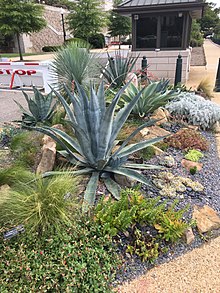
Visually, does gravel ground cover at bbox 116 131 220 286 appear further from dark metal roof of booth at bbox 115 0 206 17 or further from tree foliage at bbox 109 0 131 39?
tree foliage at bbox 109 0 131 39

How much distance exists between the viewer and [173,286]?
6.76ft

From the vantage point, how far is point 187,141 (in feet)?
13.3

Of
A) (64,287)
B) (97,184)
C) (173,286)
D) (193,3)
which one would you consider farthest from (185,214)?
(193,3)

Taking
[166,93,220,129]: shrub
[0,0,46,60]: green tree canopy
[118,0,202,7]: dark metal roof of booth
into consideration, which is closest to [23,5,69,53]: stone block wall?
[0,0,46,60]: green tree canopy

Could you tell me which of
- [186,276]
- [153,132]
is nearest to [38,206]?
[186,276]

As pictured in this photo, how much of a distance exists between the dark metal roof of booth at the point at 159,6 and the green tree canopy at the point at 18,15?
46.4ft

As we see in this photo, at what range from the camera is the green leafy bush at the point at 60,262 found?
5.89ft

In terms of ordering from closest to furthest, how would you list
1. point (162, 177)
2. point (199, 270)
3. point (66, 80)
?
point (199, 270)
point (162, 177)
point (66, 80)

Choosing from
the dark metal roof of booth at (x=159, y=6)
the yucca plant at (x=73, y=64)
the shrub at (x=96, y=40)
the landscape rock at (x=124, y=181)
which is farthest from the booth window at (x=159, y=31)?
the shrub at (x=96, y=40)

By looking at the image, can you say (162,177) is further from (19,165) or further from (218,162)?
(19,165)

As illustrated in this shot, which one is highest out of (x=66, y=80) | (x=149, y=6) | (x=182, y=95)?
(x=149, y=6)

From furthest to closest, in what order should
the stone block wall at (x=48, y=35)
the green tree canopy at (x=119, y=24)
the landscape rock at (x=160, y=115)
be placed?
1. the green tree canopy at (x=119, y=24)
2. the stone block wall at (x=48, y=35)
3. the landscape rock at (x=160, y=115)

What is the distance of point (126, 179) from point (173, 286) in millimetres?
1154

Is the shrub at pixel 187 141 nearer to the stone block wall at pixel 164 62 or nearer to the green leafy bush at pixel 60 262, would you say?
the green leafy bush at pixel 60 262
